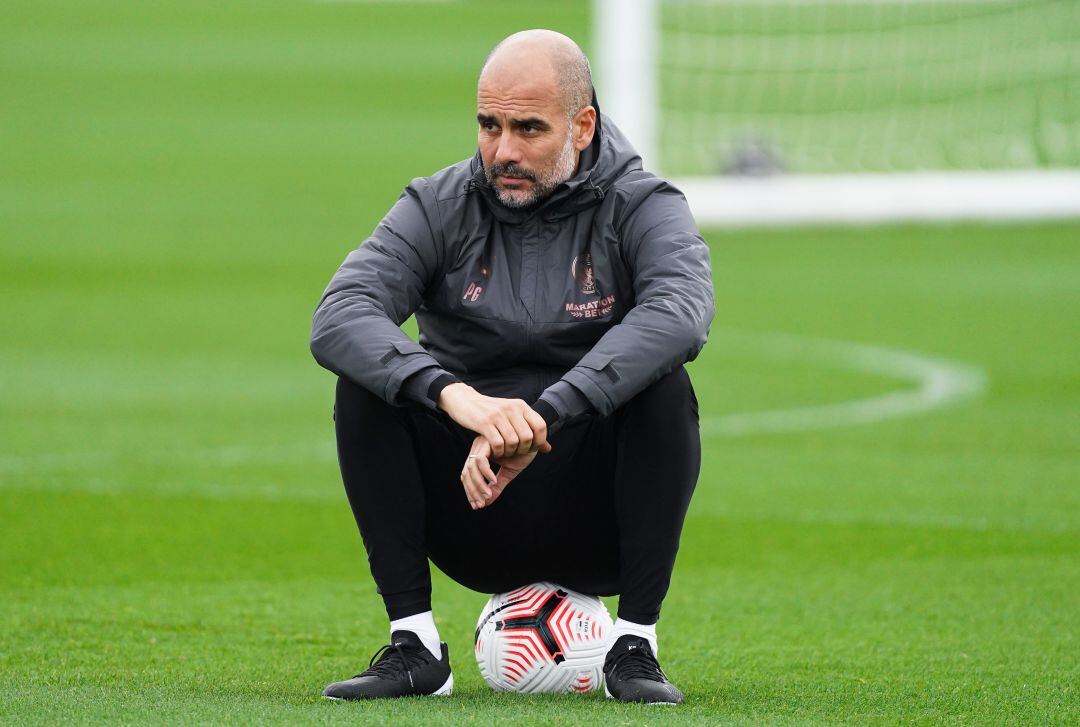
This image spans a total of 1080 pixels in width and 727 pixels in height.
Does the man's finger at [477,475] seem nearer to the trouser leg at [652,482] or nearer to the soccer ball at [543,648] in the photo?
the trouser leg at [652,482]

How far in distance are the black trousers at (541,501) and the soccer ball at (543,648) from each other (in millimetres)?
110

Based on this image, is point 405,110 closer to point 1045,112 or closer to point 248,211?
point 248,211

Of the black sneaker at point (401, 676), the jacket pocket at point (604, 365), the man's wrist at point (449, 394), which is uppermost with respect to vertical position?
the jacket pocket at point (604, 365)

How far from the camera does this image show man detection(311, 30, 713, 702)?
14.7ft

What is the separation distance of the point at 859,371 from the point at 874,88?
20.6 feet

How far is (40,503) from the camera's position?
7547mm

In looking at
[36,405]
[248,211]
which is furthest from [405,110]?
[36,405]

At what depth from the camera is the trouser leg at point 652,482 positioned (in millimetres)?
4480

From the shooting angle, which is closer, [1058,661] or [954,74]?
[1058,661]

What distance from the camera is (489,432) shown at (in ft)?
14.0

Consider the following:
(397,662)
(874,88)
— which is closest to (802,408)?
(397,662)

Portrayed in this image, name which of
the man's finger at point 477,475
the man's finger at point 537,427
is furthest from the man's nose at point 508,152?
the man's finger at point 477,475

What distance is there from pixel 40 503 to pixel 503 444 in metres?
3.85

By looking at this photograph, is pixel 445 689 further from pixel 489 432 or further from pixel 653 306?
pixel 653 306
